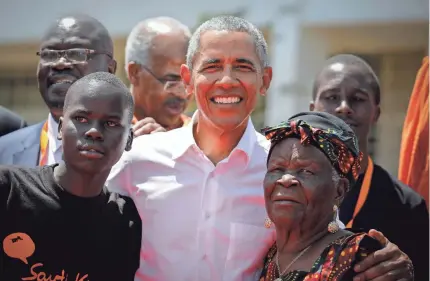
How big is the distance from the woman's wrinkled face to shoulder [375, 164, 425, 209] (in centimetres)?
139

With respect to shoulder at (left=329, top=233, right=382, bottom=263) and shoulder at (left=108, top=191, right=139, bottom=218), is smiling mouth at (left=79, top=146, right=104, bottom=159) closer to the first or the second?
shoulder at (left=108, top=191, right=139, bottom=218)

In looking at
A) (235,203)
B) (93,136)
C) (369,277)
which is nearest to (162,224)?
(235,203)

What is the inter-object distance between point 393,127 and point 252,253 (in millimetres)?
6172

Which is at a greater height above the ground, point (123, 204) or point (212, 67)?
point (212, 67)

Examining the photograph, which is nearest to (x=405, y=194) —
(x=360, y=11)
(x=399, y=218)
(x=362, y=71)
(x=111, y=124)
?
(x=399, y=218)

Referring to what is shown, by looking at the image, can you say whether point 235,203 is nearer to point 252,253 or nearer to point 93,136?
point 252,253

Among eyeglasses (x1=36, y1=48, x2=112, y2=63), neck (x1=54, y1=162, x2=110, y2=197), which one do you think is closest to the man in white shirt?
neck (x1=54, y1=162, x2=110, y2=197)

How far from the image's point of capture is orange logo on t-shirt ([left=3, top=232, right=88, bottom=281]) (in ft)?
12.7

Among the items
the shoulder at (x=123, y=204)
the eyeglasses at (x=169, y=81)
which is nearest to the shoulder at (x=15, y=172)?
the shoulder at (x=123, y=204)

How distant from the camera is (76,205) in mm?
4035

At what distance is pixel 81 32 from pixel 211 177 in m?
1.34

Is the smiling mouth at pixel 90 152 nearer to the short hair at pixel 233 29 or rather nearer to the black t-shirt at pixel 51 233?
the black t-shirt at pixel 51 233

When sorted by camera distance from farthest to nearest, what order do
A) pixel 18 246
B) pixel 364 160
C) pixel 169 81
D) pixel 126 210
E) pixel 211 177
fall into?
pixel 169 81
pixel 364 160
pixel 211 177
pixel 126 210
pixel 18 246

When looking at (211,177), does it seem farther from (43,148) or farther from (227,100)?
(43,148)
